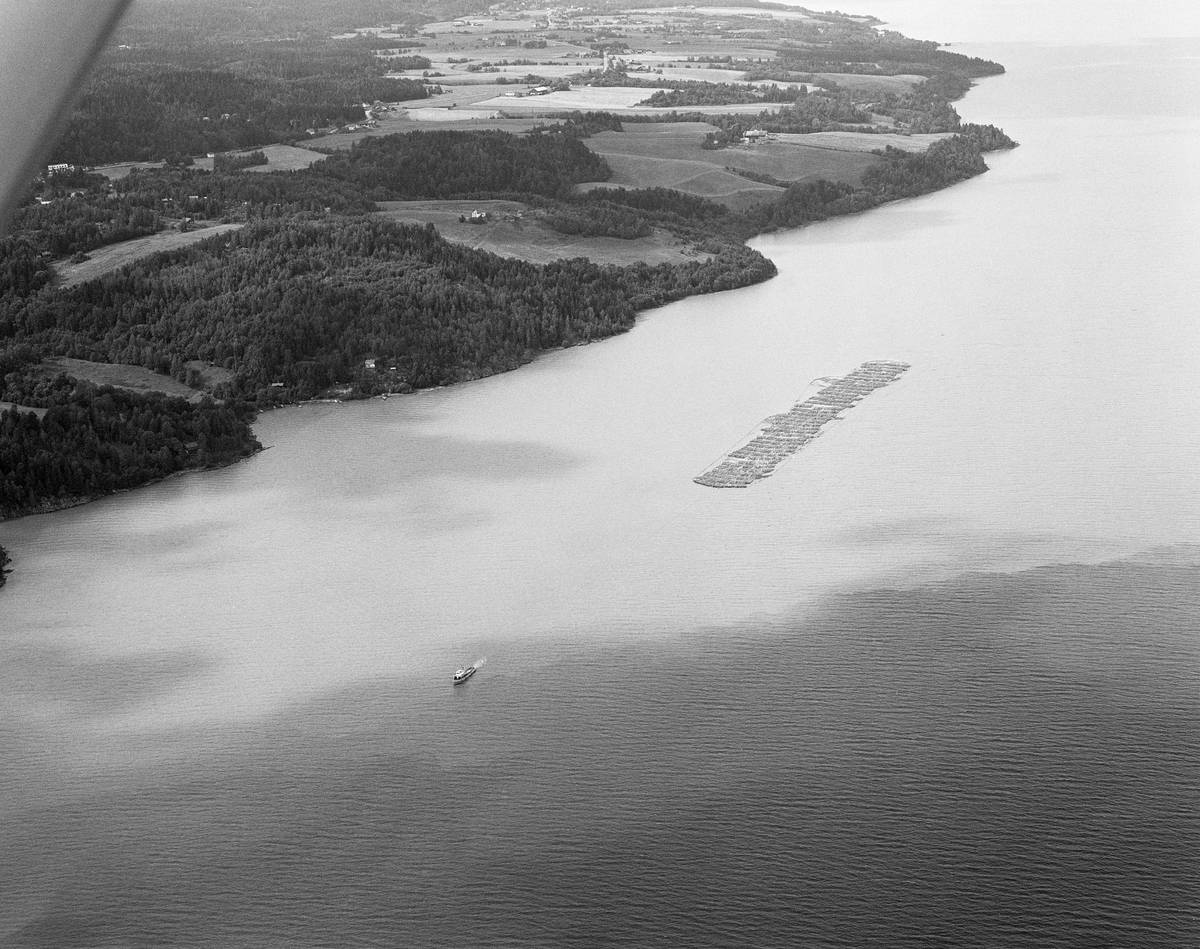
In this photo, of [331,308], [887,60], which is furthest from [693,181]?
[887,60]

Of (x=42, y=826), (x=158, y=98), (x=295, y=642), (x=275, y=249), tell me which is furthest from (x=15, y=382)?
(x=158, y=98)

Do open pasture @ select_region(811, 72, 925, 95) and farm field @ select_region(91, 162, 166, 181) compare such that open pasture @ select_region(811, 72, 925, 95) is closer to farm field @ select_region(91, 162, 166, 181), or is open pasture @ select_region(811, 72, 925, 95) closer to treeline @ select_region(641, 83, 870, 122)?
treeline @ select_region(641, 83, 870, 122)

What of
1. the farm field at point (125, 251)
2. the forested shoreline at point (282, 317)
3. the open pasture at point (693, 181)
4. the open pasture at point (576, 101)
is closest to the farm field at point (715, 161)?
the open pasture at point (693, 181)

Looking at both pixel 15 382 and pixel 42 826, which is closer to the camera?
pixel 42 826

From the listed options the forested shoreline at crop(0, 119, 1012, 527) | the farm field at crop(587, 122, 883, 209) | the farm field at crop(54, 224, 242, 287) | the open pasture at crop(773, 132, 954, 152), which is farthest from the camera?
the open pasture at crop(773, 132, 954, 152)

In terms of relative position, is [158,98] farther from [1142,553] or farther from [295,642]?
[1142,553]

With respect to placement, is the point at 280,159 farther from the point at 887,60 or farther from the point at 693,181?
the point at 887,60

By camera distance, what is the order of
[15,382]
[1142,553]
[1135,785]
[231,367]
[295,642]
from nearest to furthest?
[1135,785] → [295,642] → [1142,553] → [15,382] → [231,367]

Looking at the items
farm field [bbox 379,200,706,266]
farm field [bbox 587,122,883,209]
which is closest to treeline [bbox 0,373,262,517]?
farm field [bbox 379,200,706,266]
